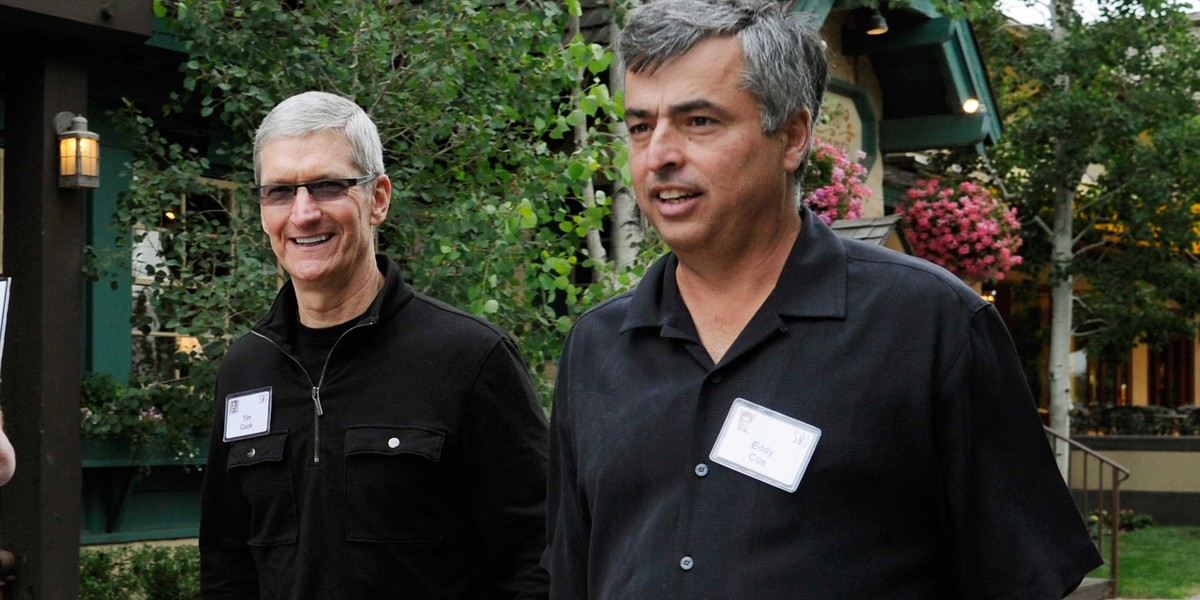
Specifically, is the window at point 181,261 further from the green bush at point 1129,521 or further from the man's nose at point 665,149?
the green bush at point 1129,521

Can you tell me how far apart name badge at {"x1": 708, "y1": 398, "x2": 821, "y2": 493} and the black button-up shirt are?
0.01 metres

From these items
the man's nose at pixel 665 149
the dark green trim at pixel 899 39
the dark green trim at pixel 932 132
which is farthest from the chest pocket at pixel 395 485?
the dark green trim at pixel 932 132

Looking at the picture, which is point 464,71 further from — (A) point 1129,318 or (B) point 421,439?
(A) point 1129,318

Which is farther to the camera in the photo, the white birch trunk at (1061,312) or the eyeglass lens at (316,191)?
the white birch trunk at (1061,312)

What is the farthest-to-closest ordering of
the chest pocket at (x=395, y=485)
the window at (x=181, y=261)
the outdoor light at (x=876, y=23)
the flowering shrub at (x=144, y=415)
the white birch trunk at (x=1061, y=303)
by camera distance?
1. the white birch trunk at (x=1061, y=303)
2. the outdoor light at (x=876, y=23)
3. the flowering shrub at (x=144, y=415)
4. the window at (x=181, y=261)
5. the chest pocket at (x=395, y=485)

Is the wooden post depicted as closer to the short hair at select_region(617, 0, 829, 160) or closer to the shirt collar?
the shirt collar

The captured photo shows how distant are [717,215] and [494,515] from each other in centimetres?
107

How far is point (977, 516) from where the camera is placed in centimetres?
202

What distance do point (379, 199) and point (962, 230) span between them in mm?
10064

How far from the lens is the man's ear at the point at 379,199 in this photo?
307 centimetres

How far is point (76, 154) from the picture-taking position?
6.66 m

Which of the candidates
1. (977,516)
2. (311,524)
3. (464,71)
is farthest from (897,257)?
(464,71)

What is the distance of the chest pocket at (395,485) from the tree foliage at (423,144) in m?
3.20

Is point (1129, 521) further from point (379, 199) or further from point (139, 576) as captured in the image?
point (379, 199)
